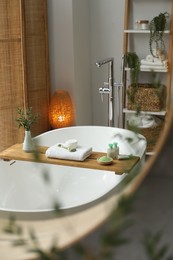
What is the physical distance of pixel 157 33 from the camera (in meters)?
4.26

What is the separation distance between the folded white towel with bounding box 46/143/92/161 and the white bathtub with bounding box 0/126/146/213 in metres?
0.13

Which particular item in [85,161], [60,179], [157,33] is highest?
[157,33]

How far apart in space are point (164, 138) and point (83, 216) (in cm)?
27

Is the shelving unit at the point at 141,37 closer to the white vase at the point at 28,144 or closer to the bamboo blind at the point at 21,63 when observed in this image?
the bamboo blind at the point at 21,63

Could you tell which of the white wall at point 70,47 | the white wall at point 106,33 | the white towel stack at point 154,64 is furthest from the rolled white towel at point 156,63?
the white wall at point 70,47

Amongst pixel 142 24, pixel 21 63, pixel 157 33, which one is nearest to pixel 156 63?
pixel 157 33

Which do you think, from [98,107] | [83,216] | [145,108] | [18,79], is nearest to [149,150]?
[145,108]

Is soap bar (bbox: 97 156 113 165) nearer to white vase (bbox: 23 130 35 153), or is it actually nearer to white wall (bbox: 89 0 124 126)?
white vase (bbox: 23 130 35 153)

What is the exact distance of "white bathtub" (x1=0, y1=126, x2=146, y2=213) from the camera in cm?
364

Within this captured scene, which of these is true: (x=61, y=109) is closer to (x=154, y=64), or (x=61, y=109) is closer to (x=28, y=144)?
(x=28, y=144)

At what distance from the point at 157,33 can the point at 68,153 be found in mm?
1473

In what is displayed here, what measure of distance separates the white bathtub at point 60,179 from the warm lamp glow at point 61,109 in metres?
0.40

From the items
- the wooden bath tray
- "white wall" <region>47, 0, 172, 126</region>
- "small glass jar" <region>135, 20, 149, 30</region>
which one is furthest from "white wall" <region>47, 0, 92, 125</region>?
the wooden bath tray

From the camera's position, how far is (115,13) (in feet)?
15.1
